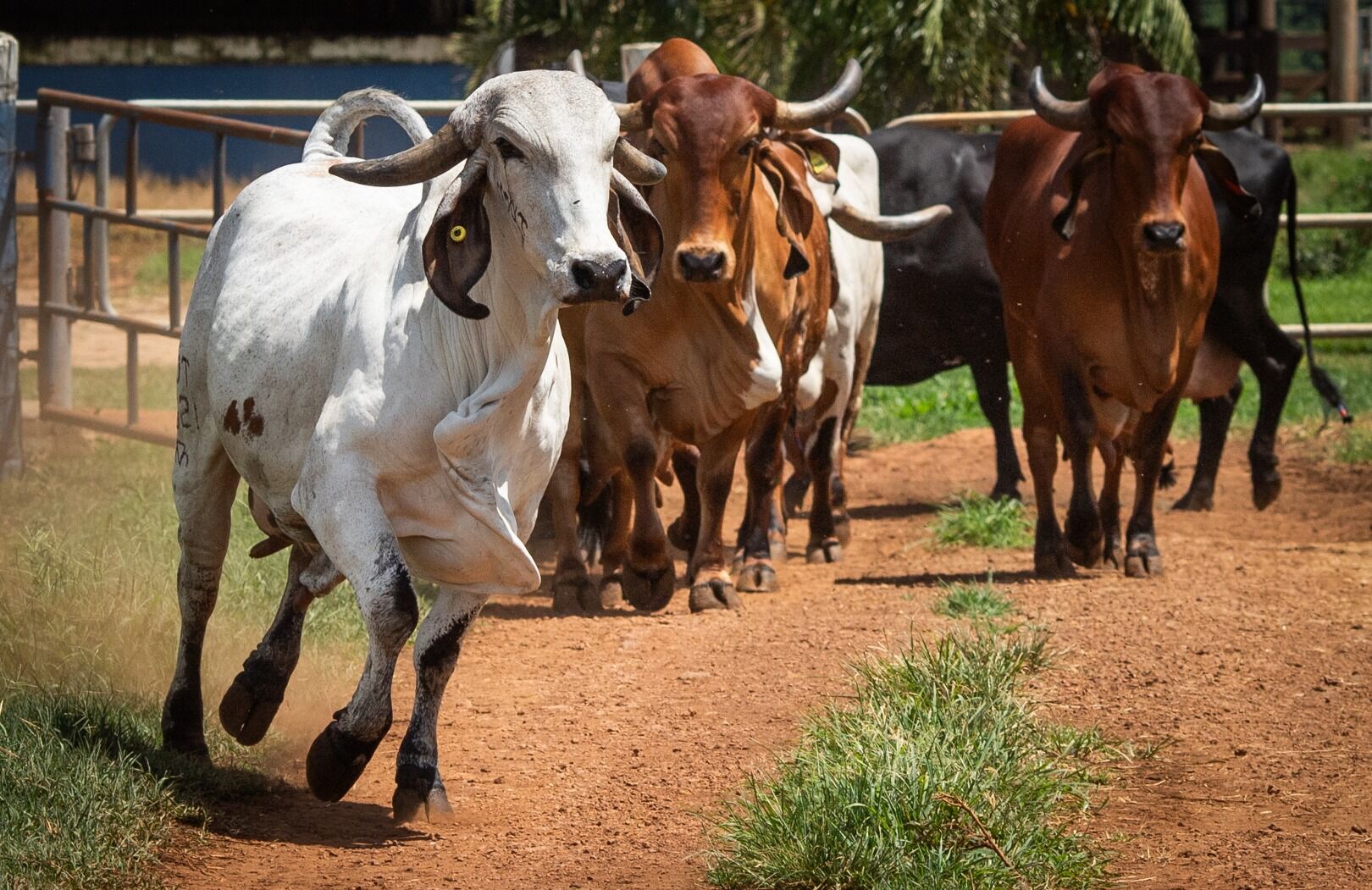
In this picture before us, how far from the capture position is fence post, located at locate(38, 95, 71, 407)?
1007 centimetres

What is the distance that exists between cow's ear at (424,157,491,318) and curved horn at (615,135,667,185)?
451 mm

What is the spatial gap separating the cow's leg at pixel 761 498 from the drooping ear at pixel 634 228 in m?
2.99

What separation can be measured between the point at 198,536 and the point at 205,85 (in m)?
14.7

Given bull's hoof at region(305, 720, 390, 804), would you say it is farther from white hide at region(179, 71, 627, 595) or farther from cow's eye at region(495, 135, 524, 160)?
cow's eye at region(495, 135, 524, 160)

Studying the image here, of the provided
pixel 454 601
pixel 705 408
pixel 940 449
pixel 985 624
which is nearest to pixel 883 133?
pixel 940 449

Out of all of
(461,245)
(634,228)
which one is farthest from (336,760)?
(634,228)

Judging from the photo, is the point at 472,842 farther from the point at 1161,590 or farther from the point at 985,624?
the point at 1161,590

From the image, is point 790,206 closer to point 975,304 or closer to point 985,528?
point 985,528

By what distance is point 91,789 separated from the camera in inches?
170

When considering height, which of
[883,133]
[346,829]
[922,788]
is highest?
[883,133]

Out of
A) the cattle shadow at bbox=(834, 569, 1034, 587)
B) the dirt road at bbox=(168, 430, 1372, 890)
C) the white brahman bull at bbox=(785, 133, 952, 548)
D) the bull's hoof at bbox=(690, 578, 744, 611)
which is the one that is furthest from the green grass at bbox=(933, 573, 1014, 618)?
the white brahman bull at bbox=(785, 133, 952, 548)

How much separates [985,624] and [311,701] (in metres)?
2.24

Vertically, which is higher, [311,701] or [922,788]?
[922,788]

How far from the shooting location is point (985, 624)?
6.46m
